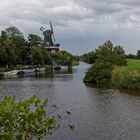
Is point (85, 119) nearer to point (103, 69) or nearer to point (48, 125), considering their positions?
point (48, 125)

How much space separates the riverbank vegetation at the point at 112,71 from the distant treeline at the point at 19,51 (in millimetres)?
30853

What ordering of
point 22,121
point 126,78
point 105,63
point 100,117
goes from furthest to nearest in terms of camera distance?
point 105,63 → point 126,78 → point 100,117 → point 22,121

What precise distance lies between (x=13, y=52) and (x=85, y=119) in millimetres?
77972

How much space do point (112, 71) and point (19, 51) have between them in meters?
56.4

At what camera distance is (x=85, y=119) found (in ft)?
103

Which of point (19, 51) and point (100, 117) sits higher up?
point (19, 51)

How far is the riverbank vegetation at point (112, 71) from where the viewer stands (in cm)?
6162

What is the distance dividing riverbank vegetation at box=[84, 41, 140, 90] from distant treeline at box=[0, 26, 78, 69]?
101 feet

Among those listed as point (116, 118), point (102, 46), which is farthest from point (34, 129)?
point (102, 46)

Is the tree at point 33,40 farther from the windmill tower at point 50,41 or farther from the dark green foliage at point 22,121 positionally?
the dark green foliage at point 22,121

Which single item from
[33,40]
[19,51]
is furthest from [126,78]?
[33,40]

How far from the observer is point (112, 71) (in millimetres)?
69188

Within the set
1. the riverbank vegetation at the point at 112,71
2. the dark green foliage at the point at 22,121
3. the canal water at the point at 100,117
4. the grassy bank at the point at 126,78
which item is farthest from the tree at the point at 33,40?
the dark green foliage at the point at 22,121

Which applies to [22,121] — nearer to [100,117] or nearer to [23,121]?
[23,121]
